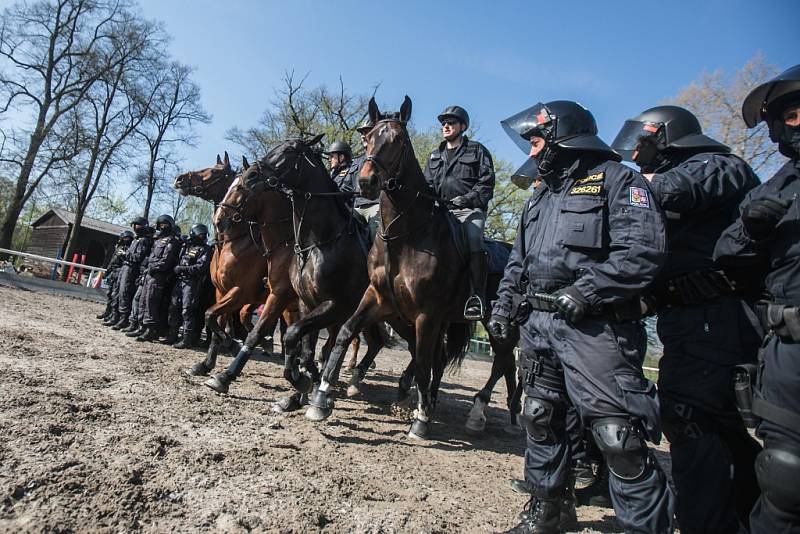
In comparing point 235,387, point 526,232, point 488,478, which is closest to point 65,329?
point 235,387

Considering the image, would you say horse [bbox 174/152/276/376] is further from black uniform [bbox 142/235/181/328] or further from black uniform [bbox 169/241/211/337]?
black uniform [bbox 142/235/181/328]

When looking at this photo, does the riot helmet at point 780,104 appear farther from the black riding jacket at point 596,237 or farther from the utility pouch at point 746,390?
the utility pouch at point 746,390

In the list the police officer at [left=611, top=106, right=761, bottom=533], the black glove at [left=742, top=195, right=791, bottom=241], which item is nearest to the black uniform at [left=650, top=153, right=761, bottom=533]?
the police officer at [left=611, top=106, right=761, bottom=533]

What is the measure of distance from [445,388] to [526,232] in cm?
694

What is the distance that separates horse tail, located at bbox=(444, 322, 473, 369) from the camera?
6.99m

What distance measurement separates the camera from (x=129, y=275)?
425 inches

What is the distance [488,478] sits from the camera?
3.97 metres

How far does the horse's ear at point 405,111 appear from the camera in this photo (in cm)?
506

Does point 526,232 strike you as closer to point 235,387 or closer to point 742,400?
point 742,400

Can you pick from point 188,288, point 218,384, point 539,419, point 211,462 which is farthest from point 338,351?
point 188,288

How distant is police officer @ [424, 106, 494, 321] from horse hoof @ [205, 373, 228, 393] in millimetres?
2998

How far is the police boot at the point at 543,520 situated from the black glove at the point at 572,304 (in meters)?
1.15

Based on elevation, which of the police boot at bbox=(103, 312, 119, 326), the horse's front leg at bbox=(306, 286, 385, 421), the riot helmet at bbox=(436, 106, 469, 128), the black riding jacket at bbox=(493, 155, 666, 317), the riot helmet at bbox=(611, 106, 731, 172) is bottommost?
the police boot at bbox=(103, 312, 119, 326)

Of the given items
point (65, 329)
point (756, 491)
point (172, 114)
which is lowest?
point (65, 329)
